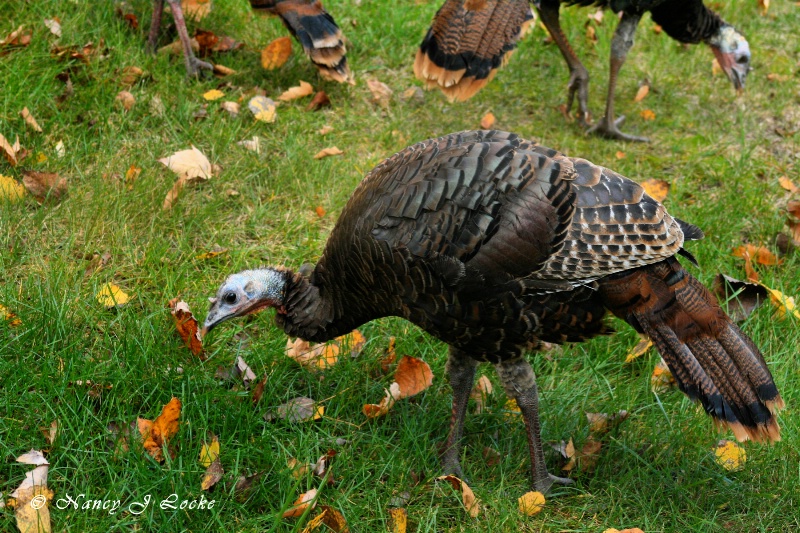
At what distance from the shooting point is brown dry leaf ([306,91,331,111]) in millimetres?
5531

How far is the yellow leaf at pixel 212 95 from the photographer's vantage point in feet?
17.1

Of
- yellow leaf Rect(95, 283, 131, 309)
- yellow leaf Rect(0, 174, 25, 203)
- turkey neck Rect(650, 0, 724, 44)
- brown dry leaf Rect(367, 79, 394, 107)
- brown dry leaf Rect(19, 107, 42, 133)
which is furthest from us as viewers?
turkey neck Rect(650, 0, 724, 44)

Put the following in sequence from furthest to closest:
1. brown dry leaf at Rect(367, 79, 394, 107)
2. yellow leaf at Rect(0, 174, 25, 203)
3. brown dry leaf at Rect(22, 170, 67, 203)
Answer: brown dry leaf at Rect(367, 79, 394, 107) < brown dry leaf at Rect(22, 170, 67, 203) < yellow leaf at Rect(0, 174, 25, 203)

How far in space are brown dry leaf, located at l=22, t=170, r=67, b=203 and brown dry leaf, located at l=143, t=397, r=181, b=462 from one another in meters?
1.61

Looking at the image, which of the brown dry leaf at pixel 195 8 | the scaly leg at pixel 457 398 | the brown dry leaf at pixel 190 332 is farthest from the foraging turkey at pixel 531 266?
the brown dry leaf at pixel 195 8

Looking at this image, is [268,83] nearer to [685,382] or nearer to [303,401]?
[303,401]

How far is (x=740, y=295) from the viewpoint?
4.25 meters

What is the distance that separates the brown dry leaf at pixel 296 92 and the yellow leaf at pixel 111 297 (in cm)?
210

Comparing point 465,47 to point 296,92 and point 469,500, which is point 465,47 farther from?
point 469,500

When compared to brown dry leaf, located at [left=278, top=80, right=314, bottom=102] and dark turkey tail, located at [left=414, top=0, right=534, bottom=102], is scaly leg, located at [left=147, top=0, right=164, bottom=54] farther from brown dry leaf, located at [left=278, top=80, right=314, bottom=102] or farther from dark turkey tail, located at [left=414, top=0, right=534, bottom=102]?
dark turkey tail, located at [left=414, top=0, right=534, bottom=102]

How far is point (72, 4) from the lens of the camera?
17.9 ft

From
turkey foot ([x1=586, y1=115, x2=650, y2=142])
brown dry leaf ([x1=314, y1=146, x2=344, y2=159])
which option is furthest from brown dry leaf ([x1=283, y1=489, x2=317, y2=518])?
turkey foot ([x1=586, y1=115, x2=650, y2=142])

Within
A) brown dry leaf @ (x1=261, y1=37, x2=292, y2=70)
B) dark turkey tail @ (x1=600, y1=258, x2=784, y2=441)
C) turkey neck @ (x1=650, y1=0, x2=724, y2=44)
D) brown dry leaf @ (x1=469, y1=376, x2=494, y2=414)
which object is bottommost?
brown dry leaf @ (x1=469, y1=376, x2=494, y2=414)

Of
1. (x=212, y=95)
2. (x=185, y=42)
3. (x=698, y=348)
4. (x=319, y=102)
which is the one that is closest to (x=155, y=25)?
(x=185, y=42)
